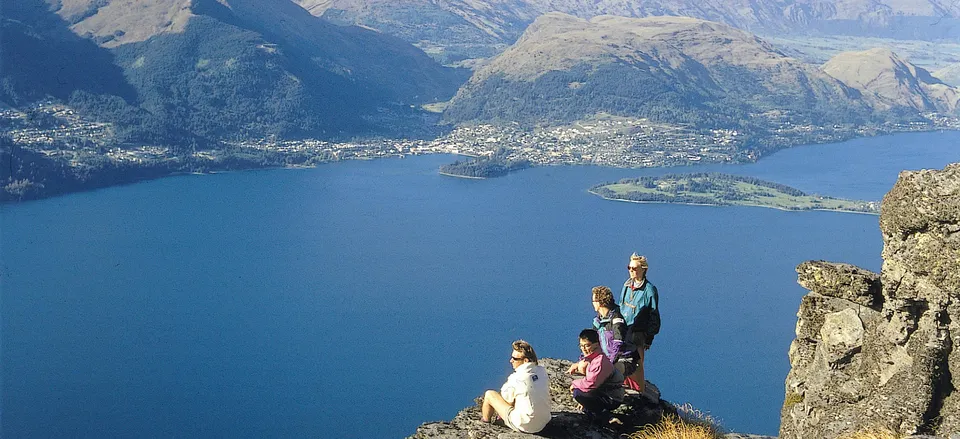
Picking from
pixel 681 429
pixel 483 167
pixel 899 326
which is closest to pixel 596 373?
pixel 681 429

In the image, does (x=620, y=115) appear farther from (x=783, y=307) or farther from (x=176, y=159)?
(x=783, y=307)

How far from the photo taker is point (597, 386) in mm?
8320

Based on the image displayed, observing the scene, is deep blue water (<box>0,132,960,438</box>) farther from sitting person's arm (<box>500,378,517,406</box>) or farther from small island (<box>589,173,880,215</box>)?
sitting person's arm (<box>500,378,517,406</box>)

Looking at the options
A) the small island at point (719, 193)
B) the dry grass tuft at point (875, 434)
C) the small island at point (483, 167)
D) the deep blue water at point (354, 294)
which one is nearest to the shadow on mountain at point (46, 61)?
the deep blue water at point (354, 294)

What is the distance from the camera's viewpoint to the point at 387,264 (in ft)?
274

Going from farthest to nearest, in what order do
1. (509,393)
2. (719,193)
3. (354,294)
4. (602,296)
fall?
(719,193) < (354,294) < (602,296) < (509,393)

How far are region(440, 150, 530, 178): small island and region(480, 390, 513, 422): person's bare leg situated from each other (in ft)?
409

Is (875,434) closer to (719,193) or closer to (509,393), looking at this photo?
(509,393)

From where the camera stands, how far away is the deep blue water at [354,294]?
169 feet

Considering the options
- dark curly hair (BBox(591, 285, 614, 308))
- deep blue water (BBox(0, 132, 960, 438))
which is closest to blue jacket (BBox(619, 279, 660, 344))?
dark curly hair (BBox(591, 285, 614, 308))

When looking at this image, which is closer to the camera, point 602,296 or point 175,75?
point 602,296

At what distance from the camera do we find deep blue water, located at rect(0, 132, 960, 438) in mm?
51594

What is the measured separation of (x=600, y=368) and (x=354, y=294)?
6743 centimetres

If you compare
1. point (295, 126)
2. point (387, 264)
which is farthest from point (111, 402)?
point (295, 126)
